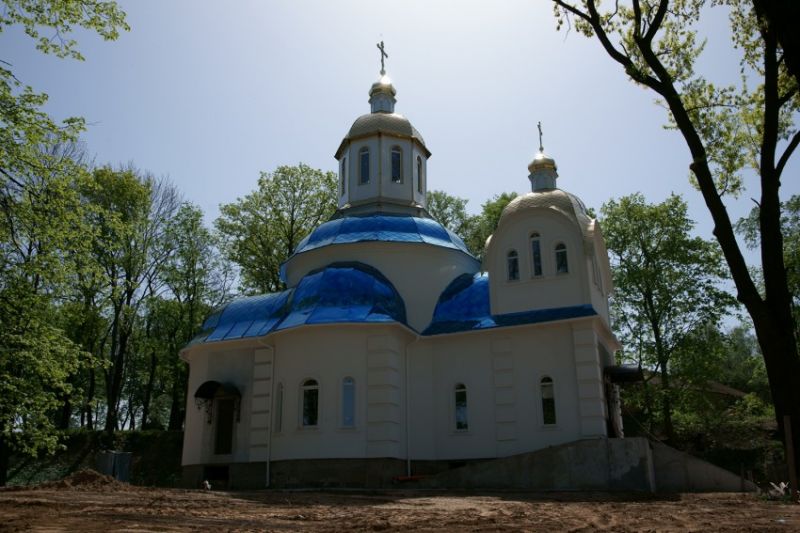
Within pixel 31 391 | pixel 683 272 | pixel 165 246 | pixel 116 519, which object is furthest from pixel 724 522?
pixel 165 246

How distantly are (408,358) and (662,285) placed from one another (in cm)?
1331

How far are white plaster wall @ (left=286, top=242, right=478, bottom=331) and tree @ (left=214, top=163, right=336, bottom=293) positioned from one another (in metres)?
10.9

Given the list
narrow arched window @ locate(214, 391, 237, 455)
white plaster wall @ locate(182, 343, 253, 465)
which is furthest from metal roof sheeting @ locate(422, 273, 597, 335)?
narrow arched window @ locate(214, 391, 237, 455)

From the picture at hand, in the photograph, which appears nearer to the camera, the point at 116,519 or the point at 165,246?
the point at 116,519

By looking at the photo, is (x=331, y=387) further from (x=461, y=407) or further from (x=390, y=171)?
(x=390, y=171)

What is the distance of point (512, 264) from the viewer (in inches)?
765

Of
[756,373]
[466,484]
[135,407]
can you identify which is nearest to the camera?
[466,484]

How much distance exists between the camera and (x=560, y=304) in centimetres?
1831

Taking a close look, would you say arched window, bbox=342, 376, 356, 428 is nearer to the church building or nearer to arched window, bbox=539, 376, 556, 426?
the church building

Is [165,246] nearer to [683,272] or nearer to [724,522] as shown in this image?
[683,272]

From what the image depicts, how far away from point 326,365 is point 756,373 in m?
25.5

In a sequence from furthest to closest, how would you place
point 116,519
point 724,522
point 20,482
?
1. point 20,482
2. point 724,522
3. point 116,519

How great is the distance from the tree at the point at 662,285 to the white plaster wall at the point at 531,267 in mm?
9064

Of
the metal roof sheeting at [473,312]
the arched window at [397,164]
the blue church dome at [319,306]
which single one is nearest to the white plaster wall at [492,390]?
the metal roof sheeting at [473,312]
